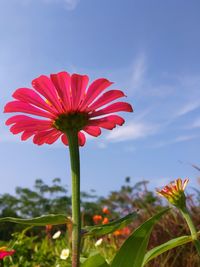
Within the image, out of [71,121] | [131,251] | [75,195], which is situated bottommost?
[131,251]

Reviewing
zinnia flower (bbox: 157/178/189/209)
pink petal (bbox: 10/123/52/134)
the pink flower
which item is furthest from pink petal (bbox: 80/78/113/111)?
zinnia flower (bbox: 157/178/189/209)

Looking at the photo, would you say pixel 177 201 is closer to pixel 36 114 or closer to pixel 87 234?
pixel 87 234

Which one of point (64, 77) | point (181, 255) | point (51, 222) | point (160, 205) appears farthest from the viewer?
point (160, 205)

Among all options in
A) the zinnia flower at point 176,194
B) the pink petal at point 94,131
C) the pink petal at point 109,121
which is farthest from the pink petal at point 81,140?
the zinnia flower at point 176,194

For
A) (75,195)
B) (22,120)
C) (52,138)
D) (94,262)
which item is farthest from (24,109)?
(94,262)

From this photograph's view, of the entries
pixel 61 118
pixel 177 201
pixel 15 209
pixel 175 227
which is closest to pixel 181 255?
pixel 175 227

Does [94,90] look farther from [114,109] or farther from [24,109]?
[24,109]
